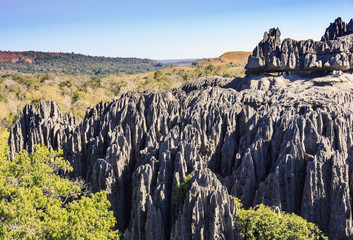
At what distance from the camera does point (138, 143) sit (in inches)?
1133

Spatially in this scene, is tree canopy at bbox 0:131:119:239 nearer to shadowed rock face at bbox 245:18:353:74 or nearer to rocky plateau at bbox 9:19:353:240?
rocky plateau at bbox 9:19:353:240

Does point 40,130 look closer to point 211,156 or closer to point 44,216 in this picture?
point 44,216

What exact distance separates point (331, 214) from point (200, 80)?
42.0 m

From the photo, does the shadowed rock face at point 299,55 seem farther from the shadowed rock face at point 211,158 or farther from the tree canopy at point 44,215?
the tree canopy at point 44,215

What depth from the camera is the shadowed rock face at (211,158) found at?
1862cm

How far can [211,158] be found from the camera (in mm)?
27062

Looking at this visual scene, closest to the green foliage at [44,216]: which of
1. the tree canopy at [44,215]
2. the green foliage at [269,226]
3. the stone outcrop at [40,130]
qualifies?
the tree canopy at [44,215]

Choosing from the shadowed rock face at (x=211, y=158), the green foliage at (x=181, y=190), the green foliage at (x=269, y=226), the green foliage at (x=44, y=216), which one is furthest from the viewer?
the green foliage at (x=181, y=190)

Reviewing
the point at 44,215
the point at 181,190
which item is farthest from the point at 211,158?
the point at 44,215

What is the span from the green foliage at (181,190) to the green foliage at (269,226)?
3448 mm

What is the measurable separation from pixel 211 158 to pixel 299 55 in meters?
27.9

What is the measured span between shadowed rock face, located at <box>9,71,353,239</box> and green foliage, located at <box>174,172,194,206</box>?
49 centimetres

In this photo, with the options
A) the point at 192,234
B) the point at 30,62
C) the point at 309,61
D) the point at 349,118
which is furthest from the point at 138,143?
the point at 30,62

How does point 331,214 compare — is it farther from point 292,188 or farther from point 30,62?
point 30,62
